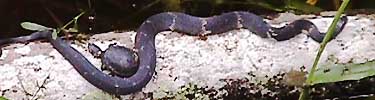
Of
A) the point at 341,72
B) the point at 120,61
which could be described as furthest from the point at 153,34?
the point at 341,72

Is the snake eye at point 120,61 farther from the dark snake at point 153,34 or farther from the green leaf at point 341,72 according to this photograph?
the green leaf at point 341,72

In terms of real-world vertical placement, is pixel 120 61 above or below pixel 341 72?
above

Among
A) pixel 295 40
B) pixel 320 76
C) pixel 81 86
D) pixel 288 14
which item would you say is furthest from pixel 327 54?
pixel 81 86

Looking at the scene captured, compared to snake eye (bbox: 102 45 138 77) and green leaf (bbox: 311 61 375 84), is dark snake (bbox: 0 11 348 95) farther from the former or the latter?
green leaf (bbox: 311 61 375 84)

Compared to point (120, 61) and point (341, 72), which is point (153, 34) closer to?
point (120, 61)

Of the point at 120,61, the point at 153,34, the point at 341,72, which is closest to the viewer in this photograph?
the point at 341,72

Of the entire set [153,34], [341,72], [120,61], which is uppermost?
[153,34]

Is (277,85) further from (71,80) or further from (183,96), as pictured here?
(71,80)
